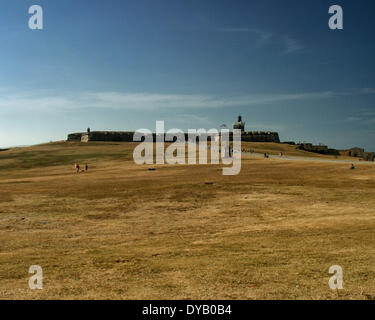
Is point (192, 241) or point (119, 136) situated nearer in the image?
point (192, 241)

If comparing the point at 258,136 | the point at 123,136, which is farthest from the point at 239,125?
the point at 123,136

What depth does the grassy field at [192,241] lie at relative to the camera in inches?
317

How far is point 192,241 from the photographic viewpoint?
12.9 metres

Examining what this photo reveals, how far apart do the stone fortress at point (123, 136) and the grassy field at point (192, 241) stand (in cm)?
8570

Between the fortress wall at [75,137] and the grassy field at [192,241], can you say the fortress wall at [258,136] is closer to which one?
the fortress wall at [75,137]

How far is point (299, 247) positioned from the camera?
36.6 ft

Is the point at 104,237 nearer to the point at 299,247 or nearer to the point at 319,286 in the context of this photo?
the point at 299,247

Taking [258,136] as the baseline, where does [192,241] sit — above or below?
below

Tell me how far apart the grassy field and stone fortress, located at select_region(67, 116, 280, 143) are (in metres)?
85.7

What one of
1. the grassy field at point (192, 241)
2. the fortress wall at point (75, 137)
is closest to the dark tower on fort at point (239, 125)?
the fortress wall at point (75, 137)

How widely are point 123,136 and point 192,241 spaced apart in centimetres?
10227

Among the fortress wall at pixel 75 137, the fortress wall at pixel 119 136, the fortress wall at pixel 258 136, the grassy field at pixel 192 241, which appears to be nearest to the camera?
the grassy field at pixel 192 241

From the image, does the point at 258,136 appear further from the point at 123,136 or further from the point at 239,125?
the point at 123,136
